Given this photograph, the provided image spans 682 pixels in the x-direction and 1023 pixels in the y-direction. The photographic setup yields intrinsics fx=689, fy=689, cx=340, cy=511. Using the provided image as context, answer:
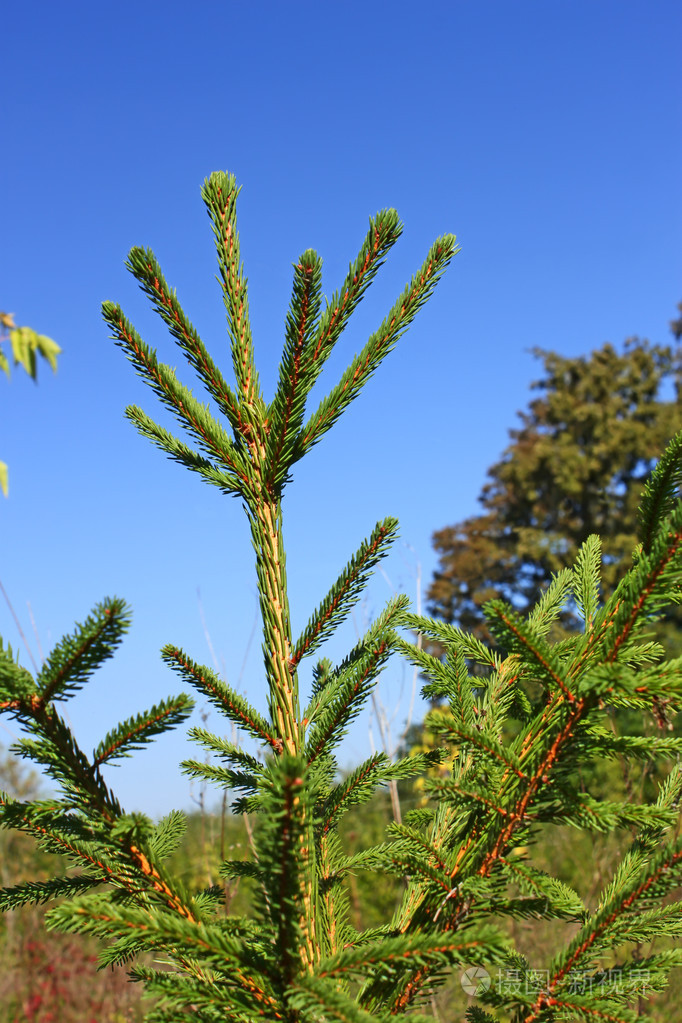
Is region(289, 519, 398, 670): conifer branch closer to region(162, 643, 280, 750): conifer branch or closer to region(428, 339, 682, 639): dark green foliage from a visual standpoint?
region(162, 643, 280, 750): conifer branch

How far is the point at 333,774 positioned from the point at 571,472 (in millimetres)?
22571

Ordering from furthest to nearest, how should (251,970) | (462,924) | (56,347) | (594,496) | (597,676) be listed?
(594,496), (56,347), (462,924), (251,970), (597,676)

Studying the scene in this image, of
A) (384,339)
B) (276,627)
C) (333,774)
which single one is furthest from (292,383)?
(333,774)

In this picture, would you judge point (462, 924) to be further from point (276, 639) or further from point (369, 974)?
point (276, 639)

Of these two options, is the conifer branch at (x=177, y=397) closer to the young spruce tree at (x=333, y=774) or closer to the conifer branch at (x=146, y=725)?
the young spruce tree at (x=333, y=774)

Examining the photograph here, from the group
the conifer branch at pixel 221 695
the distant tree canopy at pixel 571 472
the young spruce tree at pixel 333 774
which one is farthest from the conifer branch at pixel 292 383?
the distant tree canopy at pixel 571 472

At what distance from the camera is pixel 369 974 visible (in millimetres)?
917

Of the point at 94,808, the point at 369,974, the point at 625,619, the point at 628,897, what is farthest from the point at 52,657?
the point at 628,897

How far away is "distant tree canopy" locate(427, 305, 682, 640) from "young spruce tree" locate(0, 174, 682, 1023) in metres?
20.7

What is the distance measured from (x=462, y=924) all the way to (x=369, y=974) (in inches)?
7.0

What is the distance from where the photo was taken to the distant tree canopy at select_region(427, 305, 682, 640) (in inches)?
888

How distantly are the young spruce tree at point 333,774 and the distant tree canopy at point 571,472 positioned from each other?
68.1 feet

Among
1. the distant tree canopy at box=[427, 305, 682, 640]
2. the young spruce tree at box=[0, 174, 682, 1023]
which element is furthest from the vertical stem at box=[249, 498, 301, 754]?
the distant tree canopy at box=[427, 305, 682, 640]

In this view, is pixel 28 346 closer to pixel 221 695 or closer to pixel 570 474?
pixel 221 695
